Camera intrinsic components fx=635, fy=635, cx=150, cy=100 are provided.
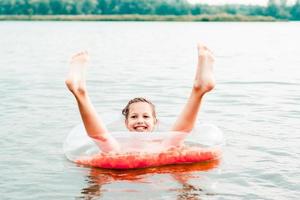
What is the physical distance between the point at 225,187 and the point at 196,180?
309mm

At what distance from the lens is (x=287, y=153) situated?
7.34m

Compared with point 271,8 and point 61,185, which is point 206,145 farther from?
point 271,8

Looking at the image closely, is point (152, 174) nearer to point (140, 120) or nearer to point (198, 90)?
point (140, 120)

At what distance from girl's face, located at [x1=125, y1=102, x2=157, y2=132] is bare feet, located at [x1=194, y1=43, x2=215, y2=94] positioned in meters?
0.67

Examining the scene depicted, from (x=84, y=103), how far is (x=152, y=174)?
0.98m

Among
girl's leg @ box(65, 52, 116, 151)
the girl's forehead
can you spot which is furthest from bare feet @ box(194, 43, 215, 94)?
girl's leg @ box(65, 52, 116, 151)

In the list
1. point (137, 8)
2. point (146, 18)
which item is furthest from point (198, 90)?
point (146, 18)

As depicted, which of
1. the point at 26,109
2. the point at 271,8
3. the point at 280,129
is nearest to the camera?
the point at 280,129

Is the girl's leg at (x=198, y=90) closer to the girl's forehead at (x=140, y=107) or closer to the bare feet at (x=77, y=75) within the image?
the girl's forehead at (x=140, y=107)

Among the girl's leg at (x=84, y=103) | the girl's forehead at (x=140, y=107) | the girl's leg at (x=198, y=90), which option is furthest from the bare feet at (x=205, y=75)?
the girl's leg at (x=84, y=103)

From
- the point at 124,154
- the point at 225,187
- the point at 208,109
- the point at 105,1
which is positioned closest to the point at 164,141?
the point at 124,154

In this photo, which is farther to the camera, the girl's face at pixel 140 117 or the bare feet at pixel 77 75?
the girl's face at pixel 140 117

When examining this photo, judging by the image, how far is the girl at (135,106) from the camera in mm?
6113

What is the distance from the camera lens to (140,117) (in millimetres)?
6777
